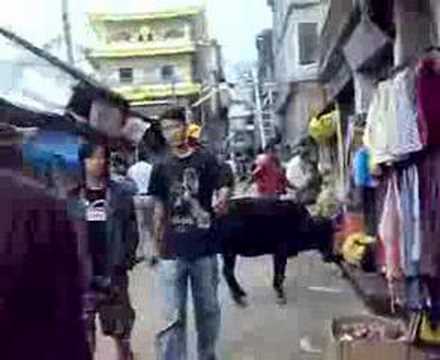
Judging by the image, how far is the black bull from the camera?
1016cm

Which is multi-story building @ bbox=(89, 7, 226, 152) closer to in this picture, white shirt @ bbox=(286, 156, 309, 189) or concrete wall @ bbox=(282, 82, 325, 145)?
concrete wall @ bbox=(282, 82, 325, 145)

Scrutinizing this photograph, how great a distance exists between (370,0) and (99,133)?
3.23m

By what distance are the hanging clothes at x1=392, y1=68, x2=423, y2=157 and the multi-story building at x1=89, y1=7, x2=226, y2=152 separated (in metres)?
14.5

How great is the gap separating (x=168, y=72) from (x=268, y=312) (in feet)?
64.1

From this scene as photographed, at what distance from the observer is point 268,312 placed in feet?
33.6

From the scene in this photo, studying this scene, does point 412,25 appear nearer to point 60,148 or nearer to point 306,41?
point 60,148

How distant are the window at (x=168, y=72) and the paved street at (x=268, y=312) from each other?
16238mm

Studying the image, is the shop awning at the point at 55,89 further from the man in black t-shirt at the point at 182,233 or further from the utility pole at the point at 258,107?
the utility pole at the point at 258,107

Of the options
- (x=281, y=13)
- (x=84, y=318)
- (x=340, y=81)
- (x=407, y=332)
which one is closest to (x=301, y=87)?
(x=281, y=13)

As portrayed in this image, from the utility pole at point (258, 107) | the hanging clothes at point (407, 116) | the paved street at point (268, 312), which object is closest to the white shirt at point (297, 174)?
the paved street at point (268, 312)

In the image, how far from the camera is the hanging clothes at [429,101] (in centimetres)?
523

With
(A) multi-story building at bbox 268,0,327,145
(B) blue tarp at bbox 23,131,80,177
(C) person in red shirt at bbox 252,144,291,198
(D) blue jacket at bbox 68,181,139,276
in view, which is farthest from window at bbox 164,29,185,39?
(B) blue tarp at bbox 23,131,80,177

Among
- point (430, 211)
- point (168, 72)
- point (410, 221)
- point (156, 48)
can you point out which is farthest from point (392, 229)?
point (156, 48)

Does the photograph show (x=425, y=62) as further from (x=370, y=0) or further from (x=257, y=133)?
(x=257, y=133)
